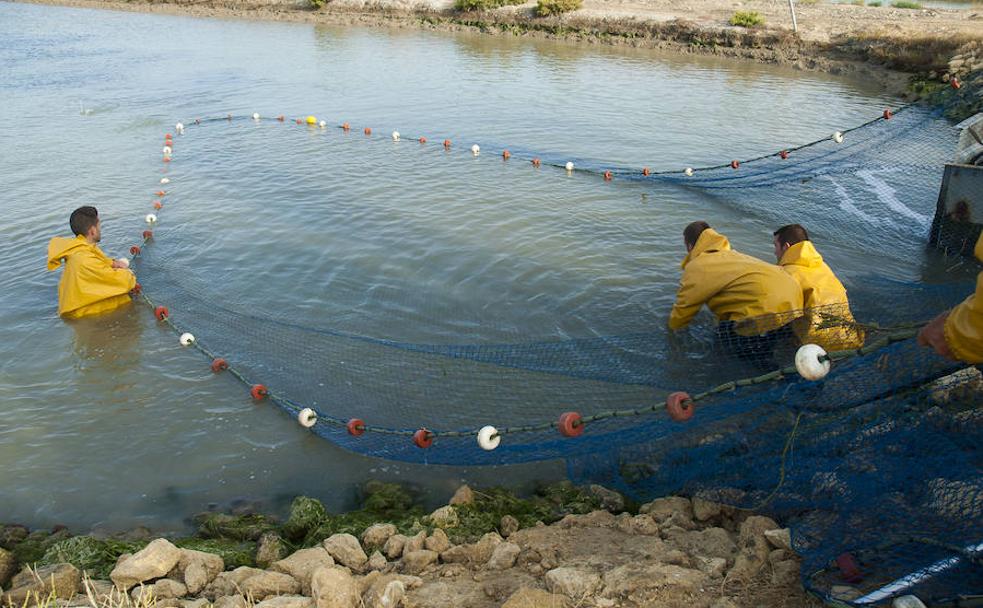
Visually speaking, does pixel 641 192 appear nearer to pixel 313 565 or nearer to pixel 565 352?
pixel 565 352

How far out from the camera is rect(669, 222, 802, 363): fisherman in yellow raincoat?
17.3 ft

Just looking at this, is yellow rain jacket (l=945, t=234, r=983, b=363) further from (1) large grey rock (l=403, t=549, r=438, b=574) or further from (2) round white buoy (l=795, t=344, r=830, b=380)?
(1) large grey rock (l=403, t=549, r=438, b=574)

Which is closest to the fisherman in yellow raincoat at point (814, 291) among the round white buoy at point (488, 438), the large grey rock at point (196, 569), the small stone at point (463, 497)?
the round white buoy at point (488, 438)

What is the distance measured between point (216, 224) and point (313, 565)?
819 centimetres

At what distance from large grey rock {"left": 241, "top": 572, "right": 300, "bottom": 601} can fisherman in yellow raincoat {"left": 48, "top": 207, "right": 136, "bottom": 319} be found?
580 centimetres

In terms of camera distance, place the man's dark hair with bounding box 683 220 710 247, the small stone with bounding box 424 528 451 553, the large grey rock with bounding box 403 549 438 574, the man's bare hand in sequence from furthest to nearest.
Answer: the man's dark hair with bounding box 683 220 710 247 < the small stone with bounding box 424 528 451 553 < the large grey rock with bounding box 403 549 438 574 < the man's bare hand

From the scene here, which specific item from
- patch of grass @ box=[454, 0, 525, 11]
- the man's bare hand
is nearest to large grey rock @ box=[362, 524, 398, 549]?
the man's bare hand

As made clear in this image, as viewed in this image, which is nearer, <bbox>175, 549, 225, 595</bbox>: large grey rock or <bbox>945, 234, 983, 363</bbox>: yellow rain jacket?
<bbox>945, 234, 983, 363</bbox>: yellow rain jacket

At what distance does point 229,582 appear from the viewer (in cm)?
425

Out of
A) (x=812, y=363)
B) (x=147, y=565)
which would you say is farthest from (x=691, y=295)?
(x=147, y=565)

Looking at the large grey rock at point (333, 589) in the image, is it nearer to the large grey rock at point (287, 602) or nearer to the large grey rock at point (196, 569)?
the large grey rock at point (287, 602)

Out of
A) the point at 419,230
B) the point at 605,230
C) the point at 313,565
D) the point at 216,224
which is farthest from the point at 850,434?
the point at 216,224

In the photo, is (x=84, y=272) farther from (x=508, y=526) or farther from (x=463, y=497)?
(x=508, y=526)

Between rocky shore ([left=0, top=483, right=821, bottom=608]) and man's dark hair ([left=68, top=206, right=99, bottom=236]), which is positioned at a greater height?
man's dark hair ([left=68, top=206, right=99, bottom=236])
